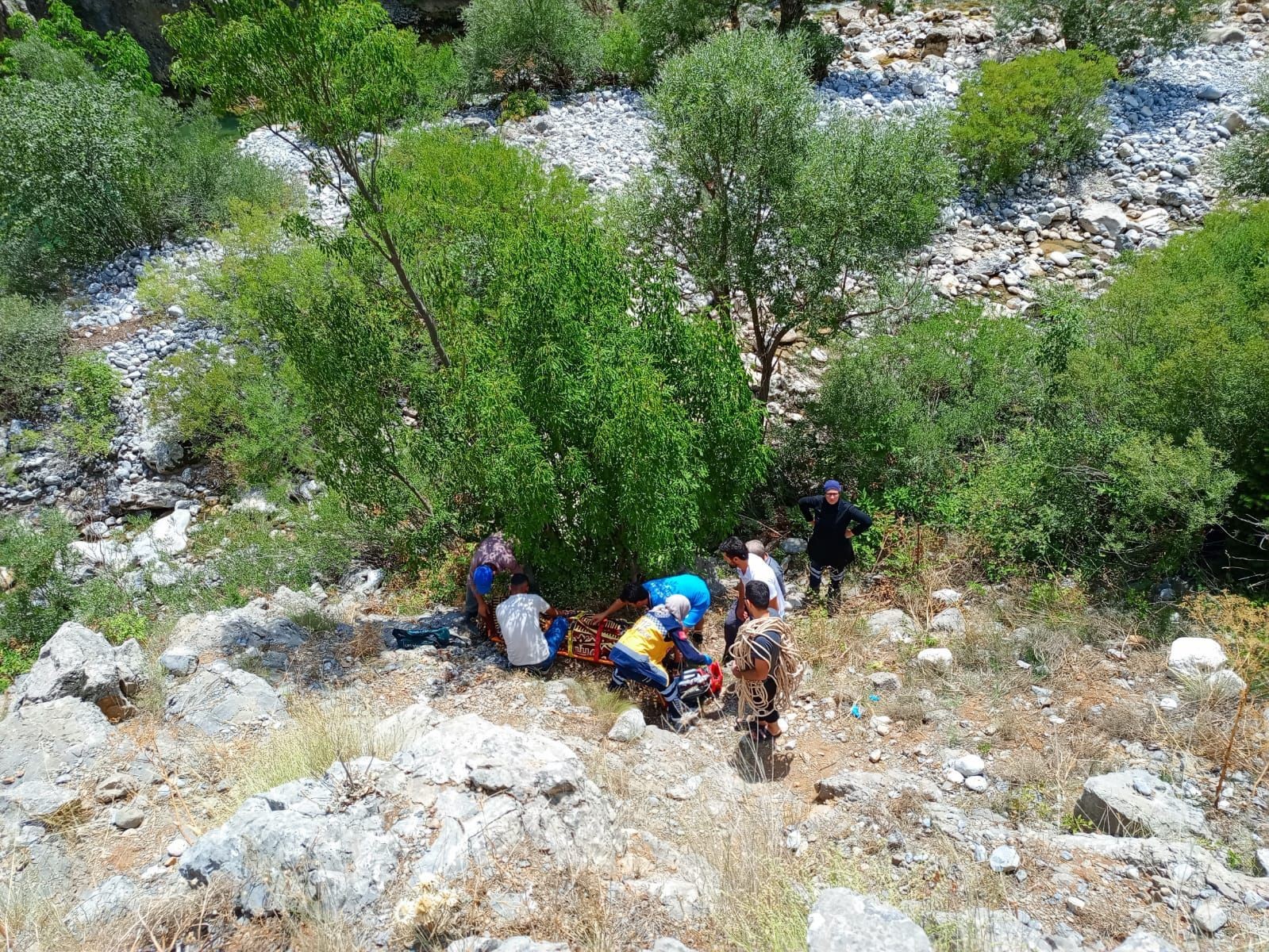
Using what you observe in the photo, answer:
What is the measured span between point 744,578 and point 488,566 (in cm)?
237

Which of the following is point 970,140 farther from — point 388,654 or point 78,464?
point 78,464

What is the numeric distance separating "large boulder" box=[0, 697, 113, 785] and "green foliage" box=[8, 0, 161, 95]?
17.4 metres

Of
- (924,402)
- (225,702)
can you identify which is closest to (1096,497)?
(924,402)

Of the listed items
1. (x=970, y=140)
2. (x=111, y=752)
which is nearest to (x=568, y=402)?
(x=111, y=752)

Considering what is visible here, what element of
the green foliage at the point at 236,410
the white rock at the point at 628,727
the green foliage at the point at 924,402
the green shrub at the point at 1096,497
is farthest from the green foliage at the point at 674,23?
the white rock at the point at 628,727

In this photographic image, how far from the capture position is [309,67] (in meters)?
6.79

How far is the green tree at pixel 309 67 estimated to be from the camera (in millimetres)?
6449

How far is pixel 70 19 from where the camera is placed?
21.2 meters

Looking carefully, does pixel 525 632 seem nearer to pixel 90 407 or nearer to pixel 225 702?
pixel 225 702

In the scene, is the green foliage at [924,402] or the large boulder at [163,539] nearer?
the green foliage at [924,402]

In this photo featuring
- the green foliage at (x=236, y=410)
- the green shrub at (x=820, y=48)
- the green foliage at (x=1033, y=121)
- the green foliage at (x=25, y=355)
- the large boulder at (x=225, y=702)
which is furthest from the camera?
the green shrub at (x=820, y=48)

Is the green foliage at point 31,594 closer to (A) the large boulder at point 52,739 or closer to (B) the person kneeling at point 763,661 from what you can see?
(A) the large boulder at point 52,739

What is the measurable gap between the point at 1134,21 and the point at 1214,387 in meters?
14.6

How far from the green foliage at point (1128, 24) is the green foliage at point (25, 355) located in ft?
68.3
